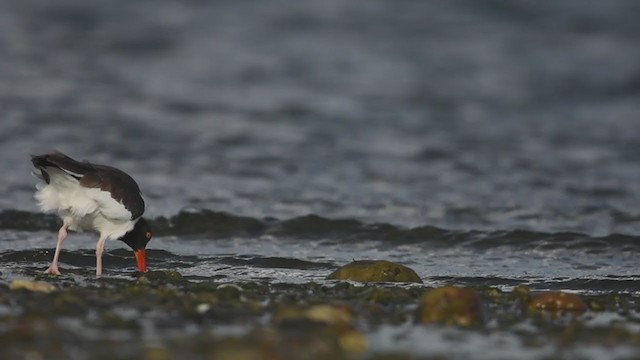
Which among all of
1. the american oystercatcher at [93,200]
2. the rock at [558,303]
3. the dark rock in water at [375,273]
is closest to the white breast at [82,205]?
the american oystercatcher at [93,200]

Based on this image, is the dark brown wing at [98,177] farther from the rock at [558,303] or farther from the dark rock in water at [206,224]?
the rock at [558,303]

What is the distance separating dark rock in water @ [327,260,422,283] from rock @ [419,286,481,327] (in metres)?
1.72

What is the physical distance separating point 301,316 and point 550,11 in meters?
19.0

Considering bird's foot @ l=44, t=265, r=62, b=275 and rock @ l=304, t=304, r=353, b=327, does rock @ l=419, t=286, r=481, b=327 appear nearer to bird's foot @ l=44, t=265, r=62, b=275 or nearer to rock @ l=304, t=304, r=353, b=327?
rock @ l=304, t=304, r=353, b=327

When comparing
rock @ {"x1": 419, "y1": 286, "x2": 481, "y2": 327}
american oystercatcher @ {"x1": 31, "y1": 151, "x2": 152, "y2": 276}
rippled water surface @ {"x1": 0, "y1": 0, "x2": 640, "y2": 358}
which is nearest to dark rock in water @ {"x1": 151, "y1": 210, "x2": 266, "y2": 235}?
rippled water surface @ {"x1": 0, "y1": 0, "x2": 640, "y2": 358}

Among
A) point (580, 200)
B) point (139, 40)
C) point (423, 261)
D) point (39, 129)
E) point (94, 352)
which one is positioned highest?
point (139, 40)

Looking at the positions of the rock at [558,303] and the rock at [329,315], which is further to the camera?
the rock at [558,303]

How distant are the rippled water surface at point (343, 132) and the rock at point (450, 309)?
25cm

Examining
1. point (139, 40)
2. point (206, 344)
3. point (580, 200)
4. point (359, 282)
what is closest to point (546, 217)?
point (580, 200)

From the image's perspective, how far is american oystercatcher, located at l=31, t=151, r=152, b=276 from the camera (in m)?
8.67

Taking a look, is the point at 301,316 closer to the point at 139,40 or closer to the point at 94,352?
the point at 94,352

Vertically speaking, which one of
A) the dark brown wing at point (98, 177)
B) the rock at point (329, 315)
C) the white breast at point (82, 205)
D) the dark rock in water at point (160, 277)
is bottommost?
the rock at point (329, 315)

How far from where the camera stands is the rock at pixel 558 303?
23.6ft

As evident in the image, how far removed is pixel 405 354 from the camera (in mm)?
5672
